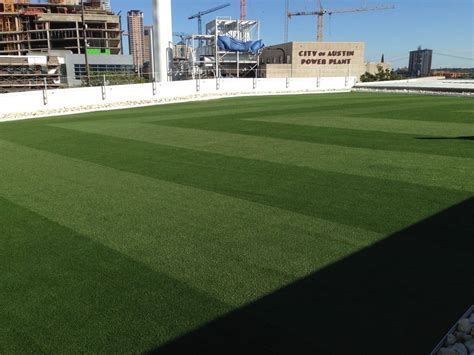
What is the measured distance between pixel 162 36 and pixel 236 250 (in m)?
47.5

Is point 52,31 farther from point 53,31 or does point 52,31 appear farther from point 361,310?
point 361,310

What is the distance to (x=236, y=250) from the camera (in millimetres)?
5539

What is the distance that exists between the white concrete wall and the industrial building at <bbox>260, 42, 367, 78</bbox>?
3751cm

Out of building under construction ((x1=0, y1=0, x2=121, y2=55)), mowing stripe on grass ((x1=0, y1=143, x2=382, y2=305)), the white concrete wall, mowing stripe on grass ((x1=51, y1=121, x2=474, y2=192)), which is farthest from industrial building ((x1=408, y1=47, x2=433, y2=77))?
mowing stripe on grass ((x1=0, y1=143, x2=382, y2=305))

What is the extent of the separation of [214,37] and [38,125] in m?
55.4

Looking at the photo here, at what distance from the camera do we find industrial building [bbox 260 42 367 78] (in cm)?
8350

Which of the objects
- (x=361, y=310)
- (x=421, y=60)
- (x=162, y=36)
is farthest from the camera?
(x=421, y=60)

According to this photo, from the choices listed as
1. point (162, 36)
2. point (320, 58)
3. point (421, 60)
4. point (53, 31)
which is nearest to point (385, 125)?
point (162, 36)

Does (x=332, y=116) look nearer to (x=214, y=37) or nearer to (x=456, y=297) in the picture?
(x=456, y=297)

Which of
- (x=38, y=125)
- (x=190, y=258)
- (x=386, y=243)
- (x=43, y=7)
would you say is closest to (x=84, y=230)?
(x=190, y=258)

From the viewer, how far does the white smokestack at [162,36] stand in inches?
1913

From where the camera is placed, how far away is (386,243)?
561 centimetres

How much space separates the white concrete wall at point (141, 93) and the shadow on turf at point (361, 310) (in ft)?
75.2

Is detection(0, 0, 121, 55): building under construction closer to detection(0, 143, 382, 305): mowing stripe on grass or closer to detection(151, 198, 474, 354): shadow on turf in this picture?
detection(0, 143, 382, 305): mowing stripe on grass
